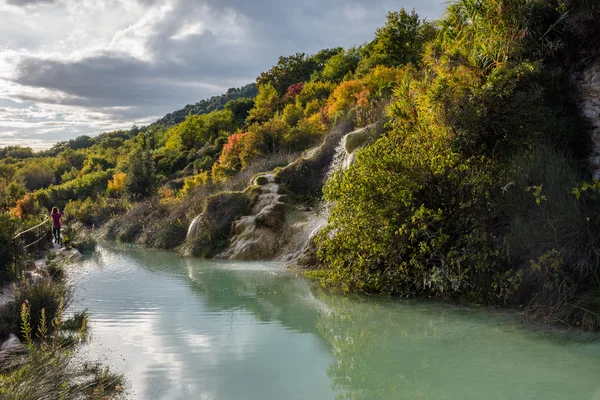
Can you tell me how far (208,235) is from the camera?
1911cm

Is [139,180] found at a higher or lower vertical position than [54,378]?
higher

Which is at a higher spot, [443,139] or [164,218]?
[443,139]

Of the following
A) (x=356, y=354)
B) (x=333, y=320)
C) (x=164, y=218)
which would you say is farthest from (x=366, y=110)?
(x=356, y=354)

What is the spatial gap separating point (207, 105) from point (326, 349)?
13474cm

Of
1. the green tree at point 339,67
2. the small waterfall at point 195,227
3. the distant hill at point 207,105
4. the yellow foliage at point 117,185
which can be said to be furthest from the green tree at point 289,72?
the distant hill at point 207,105

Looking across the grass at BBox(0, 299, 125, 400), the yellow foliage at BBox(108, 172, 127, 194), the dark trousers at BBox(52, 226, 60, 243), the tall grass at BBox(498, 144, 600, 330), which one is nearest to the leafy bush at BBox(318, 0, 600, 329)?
the tall grass at BBox(498, 144, 600, 330)

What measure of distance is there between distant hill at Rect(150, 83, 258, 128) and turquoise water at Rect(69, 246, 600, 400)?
111 m

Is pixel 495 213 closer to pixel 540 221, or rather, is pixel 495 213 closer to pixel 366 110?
pixel 540 221

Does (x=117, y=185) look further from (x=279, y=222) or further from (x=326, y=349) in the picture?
(x=326, y=349)

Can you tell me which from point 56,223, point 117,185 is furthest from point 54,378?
point 117,185

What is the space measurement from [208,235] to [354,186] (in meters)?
10.5

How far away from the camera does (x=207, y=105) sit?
13588cm

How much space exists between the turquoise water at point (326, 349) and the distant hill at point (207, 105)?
111 meters

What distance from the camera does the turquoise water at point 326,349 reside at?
519 centimetres
